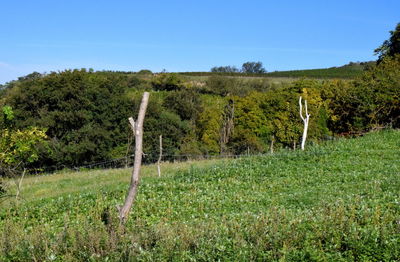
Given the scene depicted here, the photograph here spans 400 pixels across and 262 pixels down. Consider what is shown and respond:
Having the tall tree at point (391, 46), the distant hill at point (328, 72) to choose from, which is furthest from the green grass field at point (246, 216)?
the distant hill at point (328, 72)

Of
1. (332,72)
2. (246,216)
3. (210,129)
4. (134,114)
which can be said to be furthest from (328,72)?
(246,216)

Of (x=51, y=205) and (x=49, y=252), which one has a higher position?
(x=49, y=252)

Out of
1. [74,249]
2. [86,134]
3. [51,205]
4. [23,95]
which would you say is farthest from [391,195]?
[23,95]

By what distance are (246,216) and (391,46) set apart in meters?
42.2

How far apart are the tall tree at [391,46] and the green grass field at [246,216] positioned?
26.4 metres

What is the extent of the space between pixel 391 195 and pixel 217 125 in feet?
152

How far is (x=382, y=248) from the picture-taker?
6.16 m

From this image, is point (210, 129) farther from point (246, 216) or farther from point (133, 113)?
point (246, 216)

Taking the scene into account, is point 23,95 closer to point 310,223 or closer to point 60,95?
point 60,95

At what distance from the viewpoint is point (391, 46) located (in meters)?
44.7

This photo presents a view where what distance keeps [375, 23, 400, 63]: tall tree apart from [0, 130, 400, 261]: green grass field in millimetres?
26408

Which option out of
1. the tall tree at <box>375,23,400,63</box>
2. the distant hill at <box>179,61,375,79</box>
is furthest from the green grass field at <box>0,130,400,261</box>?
the distant hill at <box>179,61,375,79</box>

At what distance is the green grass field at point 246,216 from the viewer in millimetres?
6250

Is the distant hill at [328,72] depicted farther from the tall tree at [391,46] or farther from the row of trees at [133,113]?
the tall tree at [391,46]
